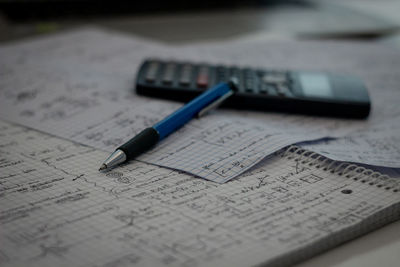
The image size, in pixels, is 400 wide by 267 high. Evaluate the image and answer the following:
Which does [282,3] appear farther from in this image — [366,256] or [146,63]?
[366,256]

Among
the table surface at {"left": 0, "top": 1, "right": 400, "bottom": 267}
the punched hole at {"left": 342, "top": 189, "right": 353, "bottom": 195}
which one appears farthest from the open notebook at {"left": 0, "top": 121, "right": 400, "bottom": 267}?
the table surface at {"left": 0, "top": 1, "right": 400, "bottom": 267}

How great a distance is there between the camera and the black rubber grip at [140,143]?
375 millimetres

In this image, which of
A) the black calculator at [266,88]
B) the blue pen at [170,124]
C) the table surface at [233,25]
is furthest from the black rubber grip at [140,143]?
the table surface at [233,25]

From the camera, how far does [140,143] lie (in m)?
0.39

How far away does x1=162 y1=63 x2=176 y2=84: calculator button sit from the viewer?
0.51 meters

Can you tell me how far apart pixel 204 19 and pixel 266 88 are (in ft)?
1.59

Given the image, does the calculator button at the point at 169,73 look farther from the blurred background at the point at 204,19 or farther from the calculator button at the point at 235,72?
the blurred background at the point at 204,19

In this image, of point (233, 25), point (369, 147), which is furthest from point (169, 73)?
point (233, 25)

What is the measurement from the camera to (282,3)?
3.48ft

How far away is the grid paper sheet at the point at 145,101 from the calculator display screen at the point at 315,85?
0.03 meters

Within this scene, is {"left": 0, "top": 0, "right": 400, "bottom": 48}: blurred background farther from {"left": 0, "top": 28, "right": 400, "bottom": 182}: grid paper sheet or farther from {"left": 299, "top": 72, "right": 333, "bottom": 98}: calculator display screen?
{"left": 299, "top": 72, "right": 333, "bottom": 98}: calculator display screen

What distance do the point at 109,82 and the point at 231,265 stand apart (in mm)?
360

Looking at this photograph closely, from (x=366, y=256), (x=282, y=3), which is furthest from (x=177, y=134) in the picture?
(x=282, y=3)

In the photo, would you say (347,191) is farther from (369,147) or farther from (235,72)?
(235,72)
